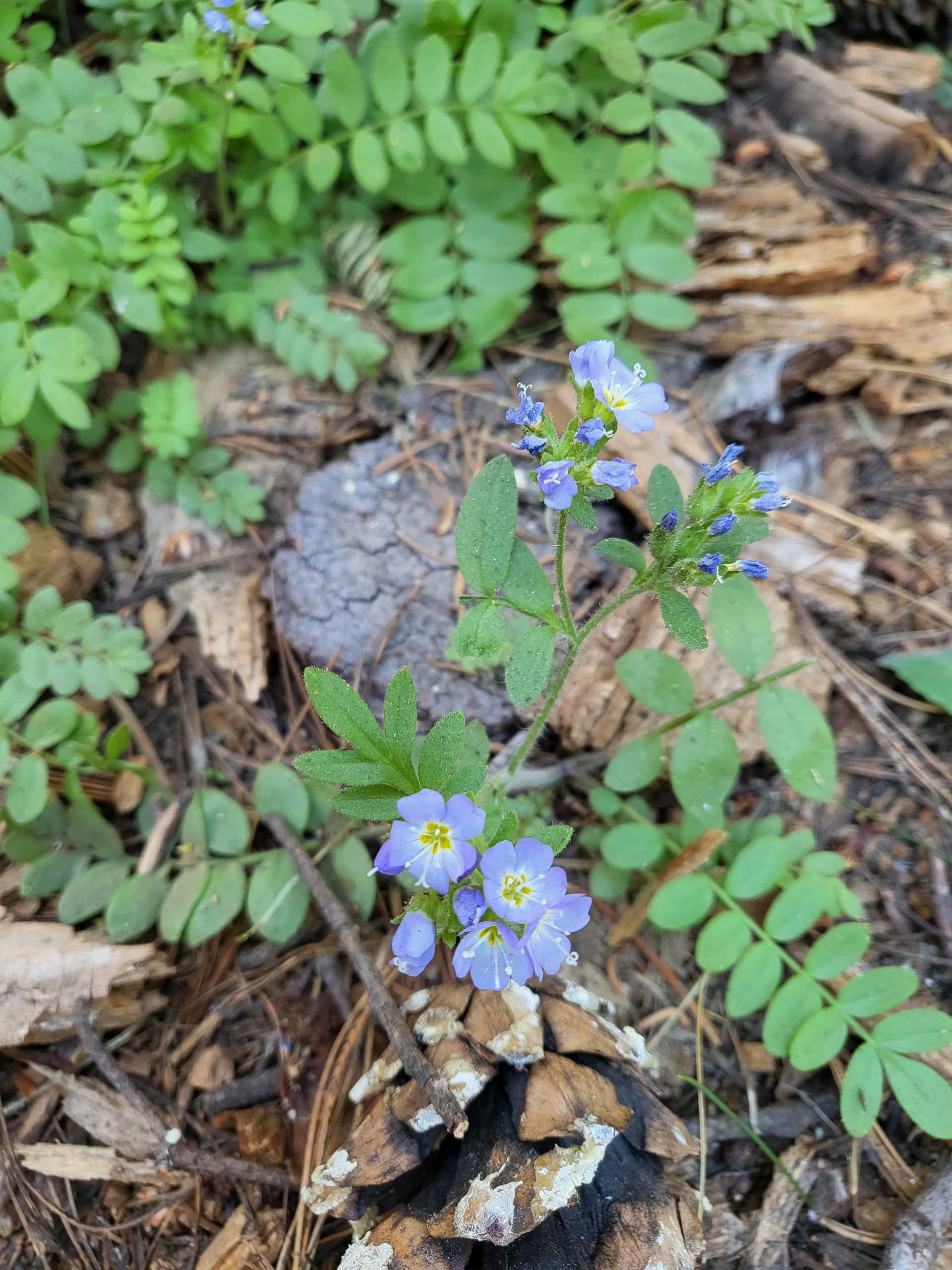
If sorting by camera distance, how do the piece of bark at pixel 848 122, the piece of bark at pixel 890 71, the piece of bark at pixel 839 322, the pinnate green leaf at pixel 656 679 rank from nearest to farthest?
the pinnate green leaf at pixel 656 679
the piece of bark at pixel 839 322
the piece of bark at pixel 848 122
the piece of bark at pixel 890 71

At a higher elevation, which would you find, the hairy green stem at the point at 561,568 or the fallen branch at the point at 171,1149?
the hairy green stem at the point at 561,568

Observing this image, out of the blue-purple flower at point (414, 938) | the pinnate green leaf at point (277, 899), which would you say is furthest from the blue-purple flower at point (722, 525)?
the pinnate green leaf at point (277, 899)

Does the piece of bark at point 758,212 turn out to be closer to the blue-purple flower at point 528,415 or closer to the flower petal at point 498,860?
the blue-purple flower at point 528,415

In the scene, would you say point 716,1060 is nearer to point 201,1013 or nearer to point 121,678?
point 201,1013

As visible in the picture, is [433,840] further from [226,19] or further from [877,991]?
[226,19]

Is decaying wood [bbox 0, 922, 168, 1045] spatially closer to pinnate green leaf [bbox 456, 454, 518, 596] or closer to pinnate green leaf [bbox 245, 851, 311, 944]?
pinnate green leaf [bbox 245, 851, 311, 944]

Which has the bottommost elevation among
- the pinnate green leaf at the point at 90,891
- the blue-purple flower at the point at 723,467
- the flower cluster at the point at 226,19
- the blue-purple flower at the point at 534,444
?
the pinnate green leaf at the point at 90,891
